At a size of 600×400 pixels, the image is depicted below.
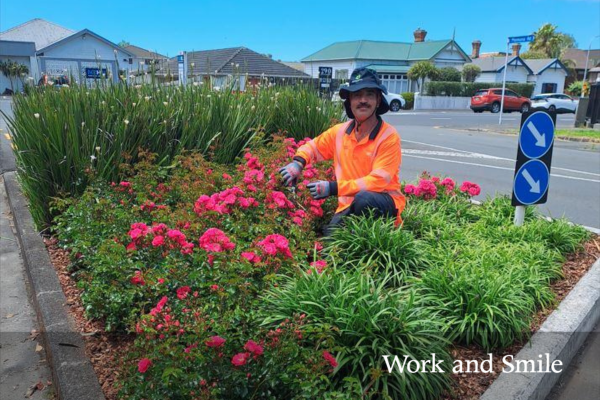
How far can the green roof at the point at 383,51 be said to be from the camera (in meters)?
48.1

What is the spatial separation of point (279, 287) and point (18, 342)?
1879mm

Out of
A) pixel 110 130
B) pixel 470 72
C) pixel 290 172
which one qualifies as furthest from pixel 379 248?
pixel 470 72

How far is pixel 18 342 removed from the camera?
3.44m

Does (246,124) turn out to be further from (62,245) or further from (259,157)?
(62,245)

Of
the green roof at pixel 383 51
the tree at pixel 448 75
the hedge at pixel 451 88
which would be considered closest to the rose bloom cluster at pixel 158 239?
the hedge at pixel 451 88

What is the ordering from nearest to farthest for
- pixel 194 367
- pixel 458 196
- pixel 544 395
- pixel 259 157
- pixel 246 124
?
1. pixel 194 367
2. pixel 544 395
3. pixel 259 157
4. pixel 458 196
5. pixel 246 124

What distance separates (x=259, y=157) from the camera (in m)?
5.12

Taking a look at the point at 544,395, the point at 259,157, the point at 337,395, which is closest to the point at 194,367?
the point at 337,395

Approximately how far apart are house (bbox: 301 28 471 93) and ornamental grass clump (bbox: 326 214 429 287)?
44.4m

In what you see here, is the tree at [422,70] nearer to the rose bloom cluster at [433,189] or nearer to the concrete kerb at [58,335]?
the rose bloom cluster at [433,189]

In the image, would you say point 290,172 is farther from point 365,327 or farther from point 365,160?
point 365,327

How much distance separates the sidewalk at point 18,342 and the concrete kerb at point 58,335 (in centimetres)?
10

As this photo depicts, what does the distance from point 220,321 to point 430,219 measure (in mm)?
2626

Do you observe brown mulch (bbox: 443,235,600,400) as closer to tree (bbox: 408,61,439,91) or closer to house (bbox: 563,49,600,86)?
tree (bbox: 408,61,439,91)
